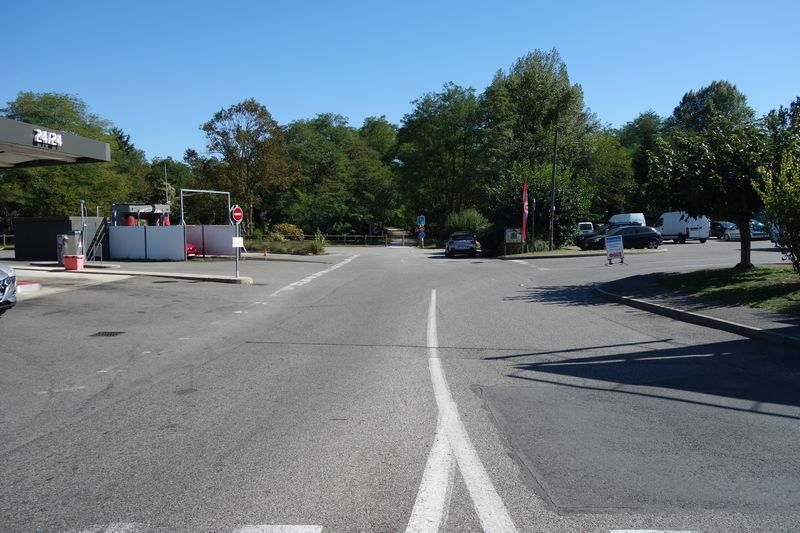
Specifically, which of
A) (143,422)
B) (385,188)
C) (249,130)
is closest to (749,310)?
(143,422)

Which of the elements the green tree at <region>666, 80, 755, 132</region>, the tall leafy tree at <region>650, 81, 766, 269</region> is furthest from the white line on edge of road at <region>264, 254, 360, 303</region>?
the green tree at <region>666, 80, 755, 132</region>

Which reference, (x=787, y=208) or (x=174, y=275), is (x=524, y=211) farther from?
(x=787, y=208)

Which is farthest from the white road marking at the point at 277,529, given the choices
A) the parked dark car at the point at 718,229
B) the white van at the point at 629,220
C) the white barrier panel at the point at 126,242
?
the parked dark car at the point at 718,229

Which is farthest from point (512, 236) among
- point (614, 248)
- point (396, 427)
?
point (396, 427)

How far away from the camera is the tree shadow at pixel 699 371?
6.97m

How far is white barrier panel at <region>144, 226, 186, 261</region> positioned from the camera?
33.6m

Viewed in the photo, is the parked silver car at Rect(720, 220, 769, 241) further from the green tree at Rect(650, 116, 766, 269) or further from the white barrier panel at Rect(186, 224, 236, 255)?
the white barrier panel at Rect(186, 224, 236, 255)

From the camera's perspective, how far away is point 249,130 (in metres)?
51.4

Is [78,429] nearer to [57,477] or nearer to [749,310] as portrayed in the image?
[57,477]

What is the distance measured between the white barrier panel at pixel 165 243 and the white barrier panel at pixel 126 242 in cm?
43

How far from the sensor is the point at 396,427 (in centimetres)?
581

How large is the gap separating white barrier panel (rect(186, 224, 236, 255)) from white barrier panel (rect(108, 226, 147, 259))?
359cm

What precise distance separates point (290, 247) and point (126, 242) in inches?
457

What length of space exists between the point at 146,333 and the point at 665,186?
13681 millimetres
